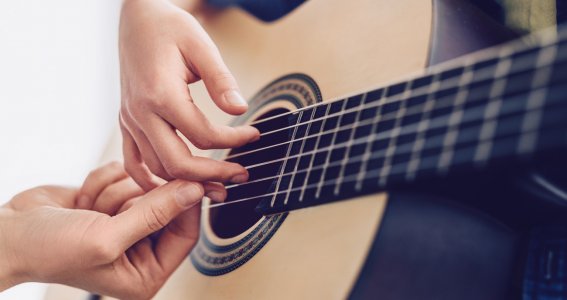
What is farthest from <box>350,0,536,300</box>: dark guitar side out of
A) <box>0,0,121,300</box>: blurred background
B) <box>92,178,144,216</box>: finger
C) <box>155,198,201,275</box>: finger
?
<box>0,0,121,300</box>: blurred background

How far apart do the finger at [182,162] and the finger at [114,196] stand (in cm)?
19

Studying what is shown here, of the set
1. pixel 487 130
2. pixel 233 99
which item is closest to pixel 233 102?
pixel 233 99

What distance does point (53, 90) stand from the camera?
5.17 feet

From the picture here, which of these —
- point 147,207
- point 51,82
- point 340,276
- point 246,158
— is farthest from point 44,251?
point 51,82

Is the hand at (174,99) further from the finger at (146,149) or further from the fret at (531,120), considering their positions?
the fret at (531,120)

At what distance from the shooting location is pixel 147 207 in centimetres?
66

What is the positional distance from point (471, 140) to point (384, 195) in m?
0.10

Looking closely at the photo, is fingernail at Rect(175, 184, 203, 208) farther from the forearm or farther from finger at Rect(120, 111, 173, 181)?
the forearm

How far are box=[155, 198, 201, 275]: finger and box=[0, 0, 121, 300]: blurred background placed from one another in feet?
2.56

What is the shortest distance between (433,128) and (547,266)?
0.75 feet

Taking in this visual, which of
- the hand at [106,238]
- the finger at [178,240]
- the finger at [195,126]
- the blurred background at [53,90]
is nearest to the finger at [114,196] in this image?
the hand at [106,238]

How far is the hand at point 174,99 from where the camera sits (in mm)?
666

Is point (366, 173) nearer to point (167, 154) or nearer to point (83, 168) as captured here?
point (167, 154)

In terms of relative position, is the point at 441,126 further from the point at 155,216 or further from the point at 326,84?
the point at 155,216
